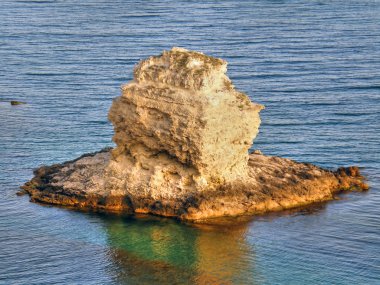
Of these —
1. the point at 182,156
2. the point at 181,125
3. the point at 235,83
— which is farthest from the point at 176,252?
the point at 235,83

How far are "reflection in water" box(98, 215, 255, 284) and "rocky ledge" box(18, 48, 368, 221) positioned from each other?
163 cm

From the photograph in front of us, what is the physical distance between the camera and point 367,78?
4815 inches

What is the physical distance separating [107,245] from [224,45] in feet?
258

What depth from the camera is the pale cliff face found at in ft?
240

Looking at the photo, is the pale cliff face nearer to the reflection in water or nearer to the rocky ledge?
the rocky ledge

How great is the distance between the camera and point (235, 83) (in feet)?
402

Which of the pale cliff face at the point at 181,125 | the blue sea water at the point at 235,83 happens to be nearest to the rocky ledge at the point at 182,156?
the pale cliff face at the point at 181,125

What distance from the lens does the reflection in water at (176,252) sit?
63938 mm

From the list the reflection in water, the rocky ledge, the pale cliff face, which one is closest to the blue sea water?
the reflection in water

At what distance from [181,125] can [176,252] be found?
31.1 feet

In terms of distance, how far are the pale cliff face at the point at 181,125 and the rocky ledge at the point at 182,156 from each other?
69 mm

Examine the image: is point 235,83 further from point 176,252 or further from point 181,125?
point 176,252

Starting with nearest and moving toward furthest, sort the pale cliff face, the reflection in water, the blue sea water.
Answer: the reflection in water → the blue sea water → the pale cliff face

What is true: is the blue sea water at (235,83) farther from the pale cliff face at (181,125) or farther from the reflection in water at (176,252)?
the pale cliff face at (181,125)
